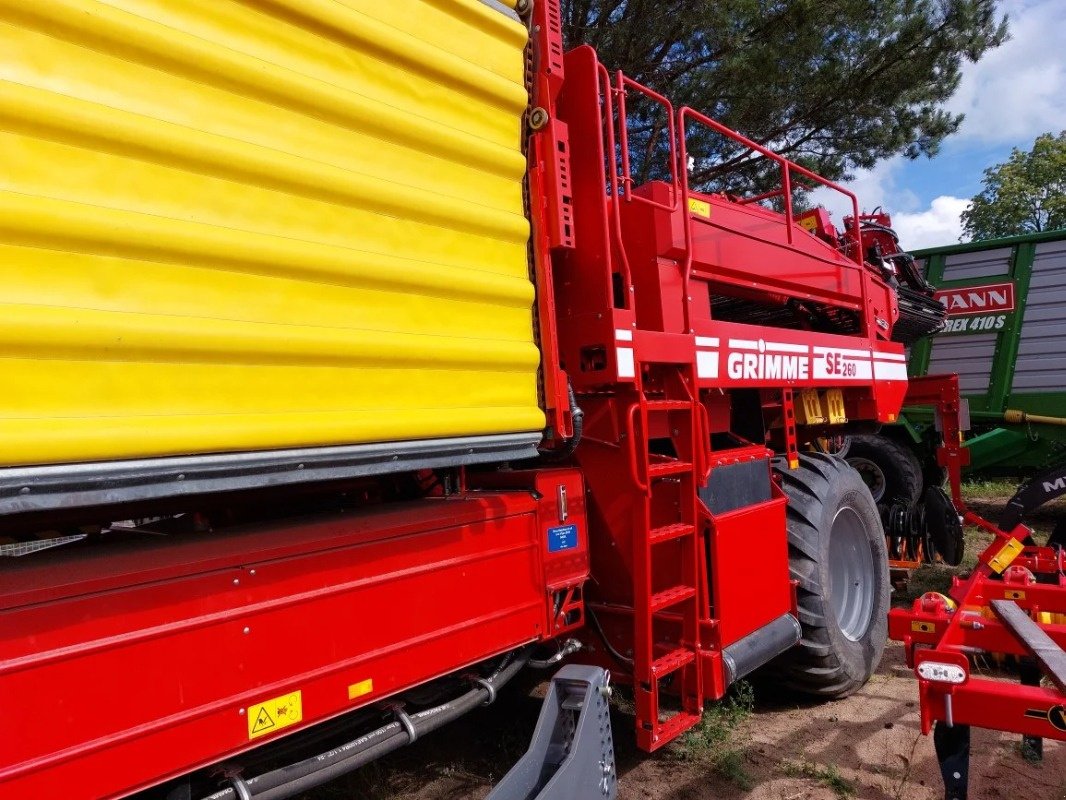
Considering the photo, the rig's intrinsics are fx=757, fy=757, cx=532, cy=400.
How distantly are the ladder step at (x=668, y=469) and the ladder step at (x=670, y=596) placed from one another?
468 millimetres

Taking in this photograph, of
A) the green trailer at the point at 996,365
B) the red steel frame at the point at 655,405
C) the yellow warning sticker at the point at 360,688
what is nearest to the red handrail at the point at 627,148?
the red steel frame at the point at 655,405

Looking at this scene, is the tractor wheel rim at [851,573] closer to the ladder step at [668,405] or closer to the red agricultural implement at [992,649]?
the red agricultural implement at [992,649]

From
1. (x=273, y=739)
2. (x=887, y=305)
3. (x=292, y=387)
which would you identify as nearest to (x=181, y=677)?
(x=273, y=739)

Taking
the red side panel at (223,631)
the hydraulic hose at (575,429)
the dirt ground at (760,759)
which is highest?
the hydraulic hose at (575,429)

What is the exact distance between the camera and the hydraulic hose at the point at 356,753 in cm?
201

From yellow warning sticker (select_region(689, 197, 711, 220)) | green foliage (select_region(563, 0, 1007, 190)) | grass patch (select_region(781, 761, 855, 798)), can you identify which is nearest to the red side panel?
grass patch (select_region(781, 761, 855, 798))

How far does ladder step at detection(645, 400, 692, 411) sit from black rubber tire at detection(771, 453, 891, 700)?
1136 millimetres

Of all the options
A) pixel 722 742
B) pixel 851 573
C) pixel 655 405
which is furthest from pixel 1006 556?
pixel 655 405

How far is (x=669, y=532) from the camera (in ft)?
10.0

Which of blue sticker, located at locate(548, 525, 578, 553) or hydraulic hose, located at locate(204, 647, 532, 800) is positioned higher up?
blue sticker, located at locate(548, 525, 578, 553)

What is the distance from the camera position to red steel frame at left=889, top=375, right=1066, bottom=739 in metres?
2.27

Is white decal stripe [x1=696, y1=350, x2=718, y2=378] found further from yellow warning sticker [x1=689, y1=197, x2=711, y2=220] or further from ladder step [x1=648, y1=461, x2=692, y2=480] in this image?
yellow warning sticker [x1=689, y1=197, x2=711, y2=220]

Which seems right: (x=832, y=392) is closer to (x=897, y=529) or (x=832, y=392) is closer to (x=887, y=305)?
(x=887, y=305)

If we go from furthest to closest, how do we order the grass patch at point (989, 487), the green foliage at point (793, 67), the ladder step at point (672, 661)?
the grass patch at point (989, 487) < the green foliage at point (793, 67) < the ladder step at point (672, 661)
